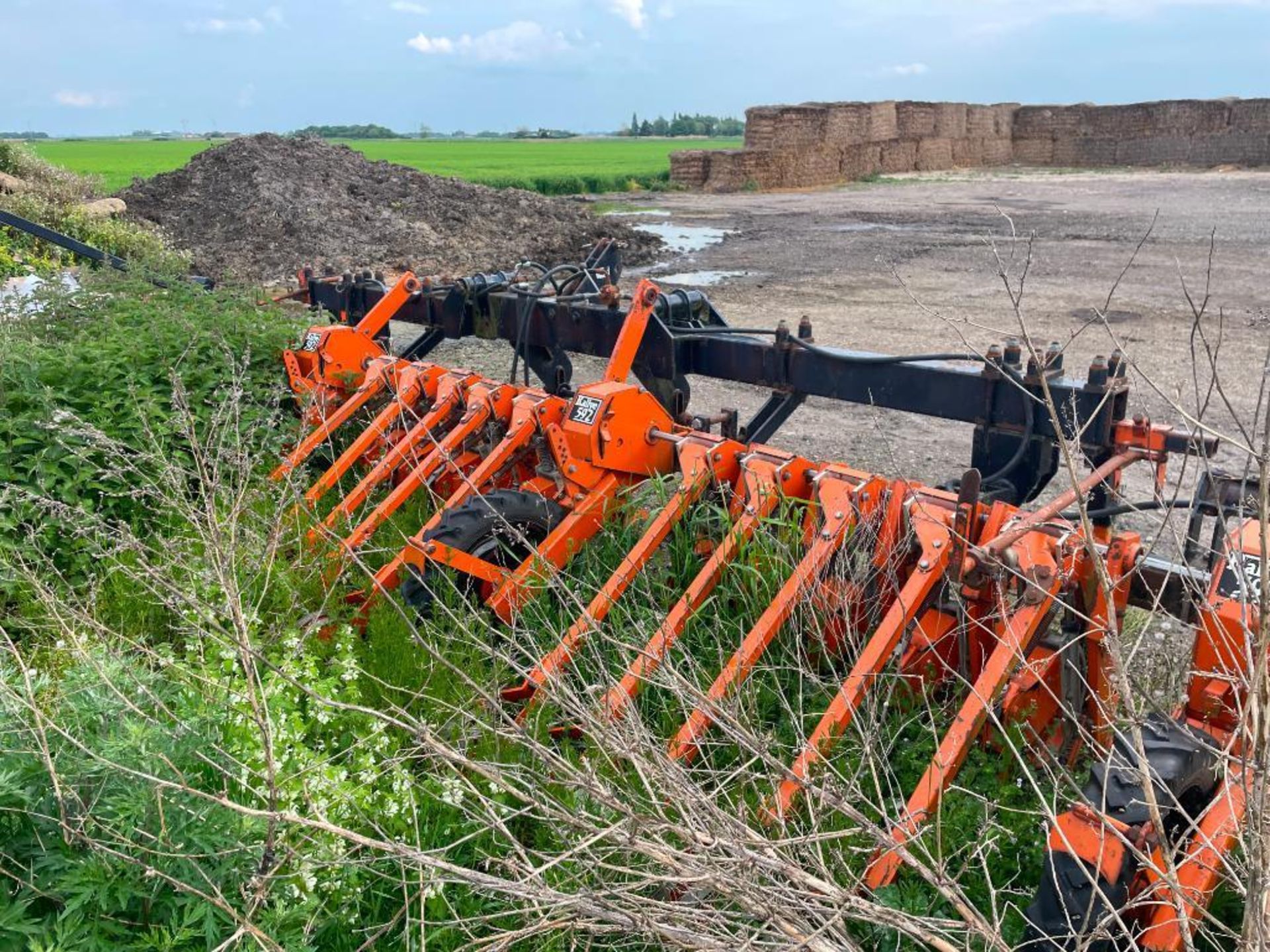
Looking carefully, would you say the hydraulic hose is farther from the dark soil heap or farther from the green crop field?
the green crop field

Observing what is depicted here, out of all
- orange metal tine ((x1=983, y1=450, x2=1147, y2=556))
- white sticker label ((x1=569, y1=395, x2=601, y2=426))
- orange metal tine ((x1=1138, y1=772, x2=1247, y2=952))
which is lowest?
orange metal tine ((x1=1138, y1=772, x2=1247, y2=952))

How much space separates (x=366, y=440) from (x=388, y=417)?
16cm

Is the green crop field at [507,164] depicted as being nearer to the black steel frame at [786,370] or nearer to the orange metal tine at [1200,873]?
the black steel frame at [786,370]

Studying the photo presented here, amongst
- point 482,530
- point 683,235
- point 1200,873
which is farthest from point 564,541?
point 683,235

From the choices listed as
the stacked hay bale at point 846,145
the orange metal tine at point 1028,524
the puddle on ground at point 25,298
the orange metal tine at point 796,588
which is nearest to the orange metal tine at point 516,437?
the orange metal tine at point 796,588

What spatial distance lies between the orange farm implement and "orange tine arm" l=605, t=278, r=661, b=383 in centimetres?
1

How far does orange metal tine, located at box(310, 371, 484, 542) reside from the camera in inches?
194

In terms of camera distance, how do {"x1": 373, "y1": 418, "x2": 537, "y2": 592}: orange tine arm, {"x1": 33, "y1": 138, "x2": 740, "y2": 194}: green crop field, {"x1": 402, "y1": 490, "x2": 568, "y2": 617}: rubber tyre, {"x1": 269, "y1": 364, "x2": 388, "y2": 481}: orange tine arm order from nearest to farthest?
1. {"x1": 402, "y1": 490, "x2": 568, "y2": 617}: rubber tyre
2. {"x1": 373, "y1": 418, "x2": 537, "y2": 592}: orange tine arm
3. {"x1": 269, "y1": 364, "x2": 388, "y2": 481}: orange tine arm
4. {"x1": 33, "y1": 138, "x2": 740, "y2": 194}: green crop field

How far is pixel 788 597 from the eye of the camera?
3531mm

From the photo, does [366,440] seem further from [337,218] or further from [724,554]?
[337,218]

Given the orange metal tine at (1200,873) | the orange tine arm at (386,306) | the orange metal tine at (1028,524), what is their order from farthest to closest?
the orange tine arm at (386,306) → the orange metal tine at (1028,524) → the orange metal tine at (1200,873)

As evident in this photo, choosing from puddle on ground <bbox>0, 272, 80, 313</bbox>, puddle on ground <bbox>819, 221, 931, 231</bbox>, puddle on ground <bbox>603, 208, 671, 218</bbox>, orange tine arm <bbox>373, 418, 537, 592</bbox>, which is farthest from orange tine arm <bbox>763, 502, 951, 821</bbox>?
puddle on ground <bbox>603, 208, 671, 218</bbox>

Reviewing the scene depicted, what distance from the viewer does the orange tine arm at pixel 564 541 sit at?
13.4 ft

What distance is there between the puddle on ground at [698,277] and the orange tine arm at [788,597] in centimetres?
1072
